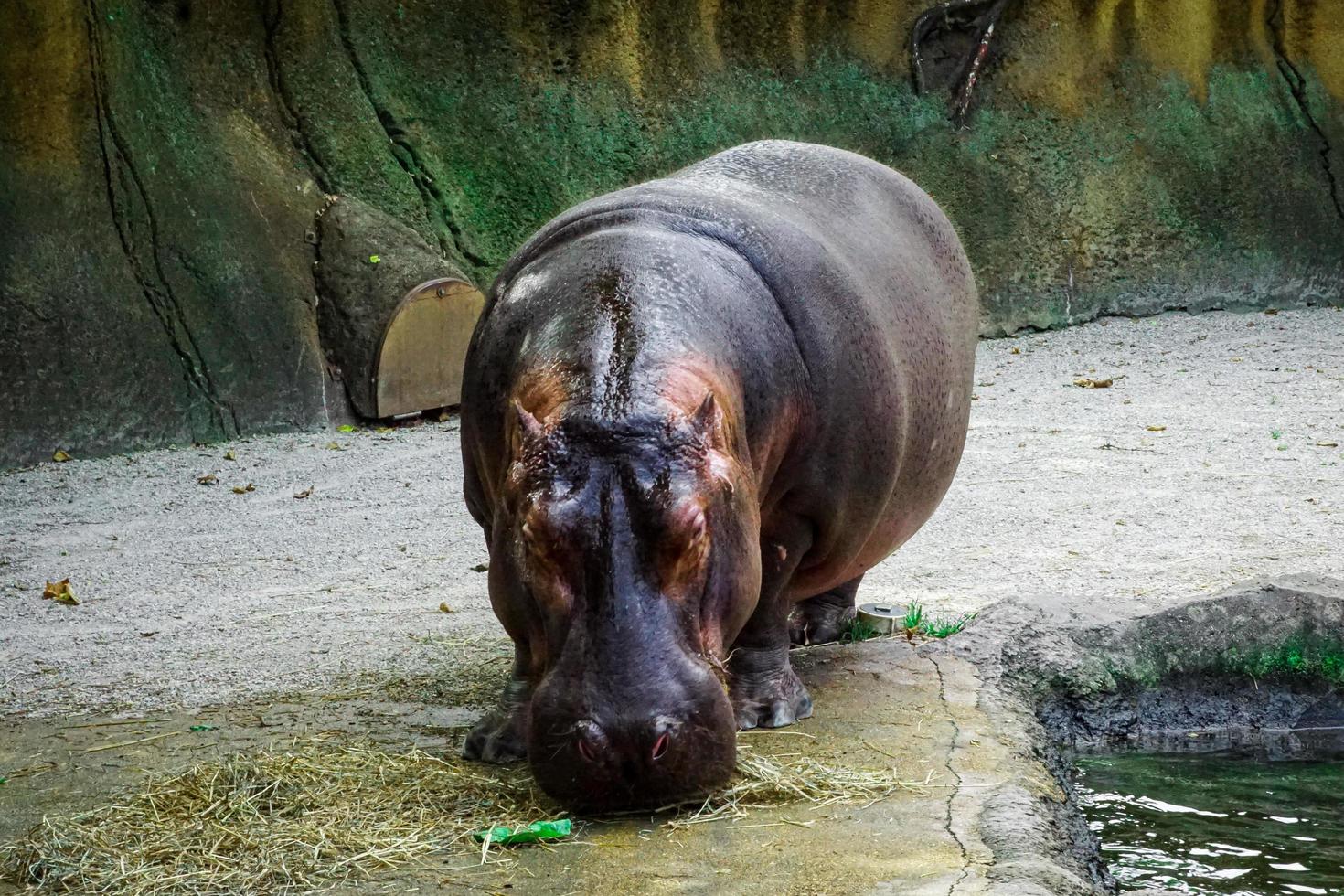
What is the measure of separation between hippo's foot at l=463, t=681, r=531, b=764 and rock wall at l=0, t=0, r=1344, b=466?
17.6ft

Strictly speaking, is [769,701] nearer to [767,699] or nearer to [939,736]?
[767,699]

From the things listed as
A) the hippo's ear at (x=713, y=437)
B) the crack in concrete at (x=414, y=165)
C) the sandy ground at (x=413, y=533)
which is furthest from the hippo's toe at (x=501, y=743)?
the crack in concrete at (x=414, y=165)

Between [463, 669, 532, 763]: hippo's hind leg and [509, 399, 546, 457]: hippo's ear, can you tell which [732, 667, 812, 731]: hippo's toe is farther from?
[509, 399, 546, 457]: hippo's ear

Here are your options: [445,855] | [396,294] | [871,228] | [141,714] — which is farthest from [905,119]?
[445,855]

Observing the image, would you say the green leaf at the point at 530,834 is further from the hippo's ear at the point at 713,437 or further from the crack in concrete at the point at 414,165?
the crack in concrete at the point at 414,165

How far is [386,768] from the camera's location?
3484 millimetres

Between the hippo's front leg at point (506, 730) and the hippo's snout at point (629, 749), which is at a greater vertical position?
the hippo's snout at point (629, 749)

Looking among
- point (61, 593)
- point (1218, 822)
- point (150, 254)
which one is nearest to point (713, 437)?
point (1218, 822)

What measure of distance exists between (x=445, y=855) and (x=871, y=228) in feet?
6.91

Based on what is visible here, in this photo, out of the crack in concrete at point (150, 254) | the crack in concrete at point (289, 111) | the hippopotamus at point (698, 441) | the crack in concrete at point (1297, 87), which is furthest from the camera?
the crack in concrete at point (1297, 87)

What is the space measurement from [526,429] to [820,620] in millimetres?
1905

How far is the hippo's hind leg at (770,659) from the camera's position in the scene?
12.5 feet

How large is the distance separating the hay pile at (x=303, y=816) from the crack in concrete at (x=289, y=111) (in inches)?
261

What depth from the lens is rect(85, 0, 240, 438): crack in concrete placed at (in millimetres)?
8703
